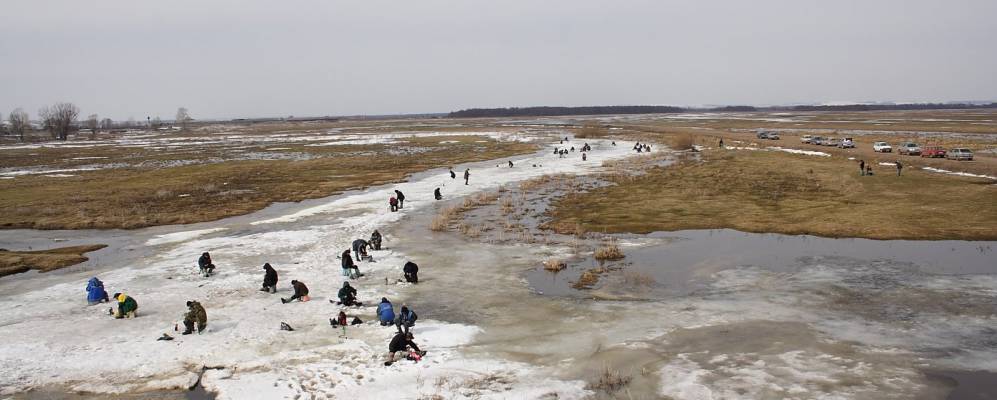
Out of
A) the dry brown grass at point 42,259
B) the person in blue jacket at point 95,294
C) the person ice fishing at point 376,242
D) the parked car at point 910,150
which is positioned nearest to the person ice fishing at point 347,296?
the person ice fishing at point 376,242

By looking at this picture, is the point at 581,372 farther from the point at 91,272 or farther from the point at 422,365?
the point at 91,272

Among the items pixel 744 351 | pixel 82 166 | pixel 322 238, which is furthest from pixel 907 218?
pixel 82 166

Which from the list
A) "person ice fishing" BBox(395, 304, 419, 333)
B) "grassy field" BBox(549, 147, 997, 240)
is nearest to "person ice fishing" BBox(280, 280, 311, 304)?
"person ice fishing" BBox(395, 304, 419, 333)

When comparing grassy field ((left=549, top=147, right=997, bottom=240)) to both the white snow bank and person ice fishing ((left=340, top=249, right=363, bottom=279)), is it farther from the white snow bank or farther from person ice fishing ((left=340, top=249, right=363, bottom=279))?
person ice fishing ((left=340, top=249, right=363, bottom=279))

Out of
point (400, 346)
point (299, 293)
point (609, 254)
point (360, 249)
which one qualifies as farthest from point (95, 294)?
point (609, 254)

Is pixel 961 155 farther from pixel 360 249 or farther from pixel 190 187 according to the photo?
pixel 190 187

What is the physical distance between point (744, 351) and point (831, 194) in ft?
102

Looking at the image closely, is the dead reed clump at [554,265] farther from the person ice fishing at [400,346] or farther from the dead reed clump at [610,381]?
the dead reed clump at [610,381]

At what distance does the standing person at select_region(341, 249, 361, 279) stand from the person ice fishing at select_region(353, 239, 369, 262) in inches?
87.0

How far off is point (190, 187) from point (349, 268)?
40.5 meters

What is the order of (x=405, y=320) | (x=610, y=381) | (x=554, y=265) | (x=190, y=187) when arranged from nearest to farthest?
(x=610, y=381) < (x=405, y=320) < (x=554, y=265) < (x=190, y=187)

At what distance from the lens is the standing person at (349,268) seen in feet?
79.6

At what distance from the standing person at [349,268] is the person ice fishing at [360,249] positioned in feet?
7.25

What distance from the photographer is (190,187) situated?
57219 millimetres
